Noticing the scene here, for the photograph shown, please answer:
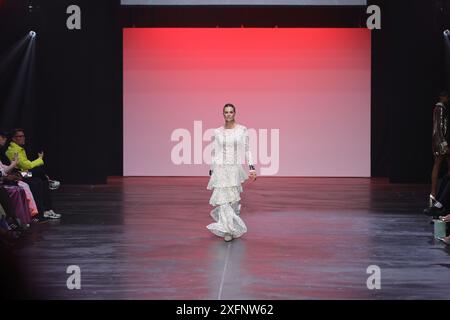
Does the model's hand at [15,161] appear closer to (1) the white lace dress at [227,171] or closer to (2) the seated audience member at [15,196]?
(2) the seated audience member at [15,196]

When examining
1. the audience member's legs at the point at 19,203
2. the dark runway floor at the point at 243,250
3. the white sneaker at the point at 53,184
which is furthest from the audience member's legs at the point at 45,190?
the white sneaker at the point at 53,184

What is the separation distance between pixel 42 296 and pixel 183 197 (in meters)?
6.66

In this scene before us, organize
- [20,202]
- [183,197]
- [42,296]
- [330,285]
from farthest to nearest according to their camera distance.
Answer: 1. [183,197]
2. [20,202]
3. [330,285]
4. [42,296]

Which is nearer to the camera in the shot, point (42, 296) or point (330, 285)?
point (42, 296)

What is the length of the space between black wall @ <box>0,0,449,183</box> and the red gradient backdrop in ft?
1.18

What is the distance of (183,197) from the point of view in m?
12.6

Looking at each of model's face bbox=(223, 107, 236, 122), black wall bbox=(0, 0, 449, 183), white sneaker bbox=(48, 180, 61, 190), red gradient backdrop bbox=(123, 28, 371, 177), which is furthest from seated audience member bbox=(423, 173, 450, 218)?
red gradient backdrop bbox=(123, 28, 371, 177)

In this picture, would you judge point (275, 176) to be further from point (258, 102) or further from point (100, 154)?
point (100, 154)

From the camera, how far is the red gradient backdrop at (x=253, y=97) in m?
16.2

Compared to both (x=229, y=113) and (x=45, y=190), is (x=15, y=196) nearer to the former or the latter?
(x=45, y=190)

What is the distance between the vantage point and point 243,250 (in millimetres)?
7938

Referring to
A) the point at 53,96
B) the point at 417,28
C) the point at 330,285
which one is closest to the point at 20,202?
the point at 330,285

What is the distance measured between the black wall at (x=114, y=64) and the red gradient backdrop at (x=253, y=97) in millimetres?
359

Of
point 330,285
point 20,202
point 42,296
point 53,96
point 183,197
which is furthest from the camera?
point 53,96
